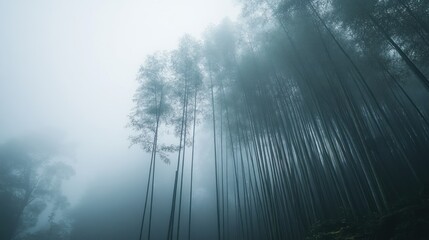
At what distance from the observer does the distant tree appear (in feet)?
38.7

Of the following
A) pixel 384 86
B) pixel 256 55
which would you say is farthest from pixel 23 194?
pixel 384 86

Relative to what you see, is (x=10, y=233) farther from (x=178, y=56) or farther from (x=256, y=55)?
(x=256, y=55)

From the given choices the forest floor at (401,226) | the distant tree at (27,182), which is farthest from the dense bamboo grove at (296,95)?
the distant tree at (27,182)

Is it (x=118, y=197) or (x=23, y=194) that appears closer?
(x=23, y=194)

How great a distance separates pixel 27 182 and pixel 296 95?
1496cm

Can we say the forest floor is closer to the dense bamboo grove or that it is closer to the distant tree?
the dense bamboo grove

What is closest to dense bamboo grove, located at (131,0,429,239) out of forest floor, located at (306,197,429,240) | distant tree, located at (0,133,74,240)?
forest floor, located at (306,197,429,240)

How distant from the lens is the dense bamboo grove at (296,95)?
15.0 ft

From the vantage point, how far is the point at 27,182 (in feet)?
43.0

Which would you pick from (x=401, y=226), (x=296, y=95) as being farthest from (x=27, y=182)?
(x=401, y=226)

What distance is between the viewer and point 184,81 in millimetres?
6871

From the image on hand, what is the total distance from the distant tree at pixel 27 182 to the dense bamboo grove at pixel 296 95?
1026cm

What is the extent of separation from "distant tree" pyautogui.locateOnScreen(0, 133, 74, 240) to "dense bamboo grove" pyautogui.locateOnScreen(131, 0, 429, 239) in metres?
10.3

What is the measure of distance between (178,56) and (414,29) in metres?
5.59
